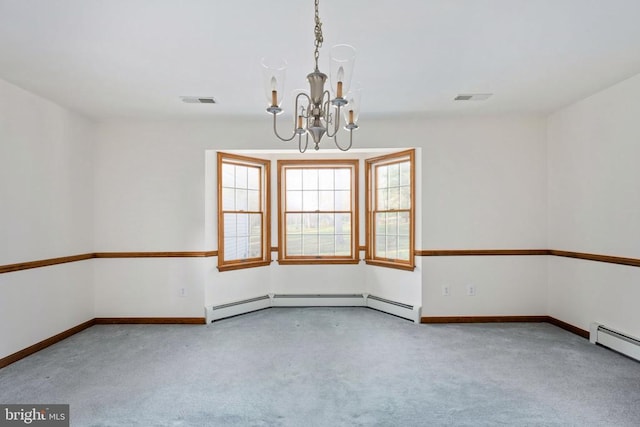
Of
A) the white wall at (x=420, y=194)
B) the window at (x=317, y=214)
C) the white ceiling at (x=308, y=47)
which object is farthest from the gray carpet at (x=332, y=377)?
the white ceiling at (x=308, y=47)

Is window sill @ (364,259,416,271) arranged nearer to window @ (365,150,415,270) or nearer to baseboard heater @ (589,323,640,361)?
window @ (365,150,415,270)

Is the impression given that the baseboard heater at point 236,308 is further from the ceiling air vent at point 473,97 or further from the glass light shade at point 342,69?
the ceiling air vent at point 473,97

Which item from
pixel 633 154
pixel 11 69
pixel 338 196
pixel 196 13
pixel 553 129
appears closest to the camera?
pixel 196 13

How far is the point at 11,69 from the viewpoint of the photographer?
2.70 meters

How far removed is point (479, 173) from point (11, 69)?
463cm

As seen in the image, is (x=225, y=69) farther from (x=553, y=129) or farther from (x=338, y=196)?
(x=553, y=129)

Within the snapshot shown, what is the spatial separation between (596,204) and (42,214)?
18.0 feet

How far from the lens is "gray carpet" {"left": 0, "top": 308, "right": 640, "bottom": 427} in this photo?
2186mm

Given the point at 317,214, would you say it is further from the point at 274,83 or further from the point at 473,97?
the point at 274,83

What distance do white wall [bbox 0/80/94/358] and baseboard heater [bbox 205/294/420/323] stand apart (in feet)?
5.42

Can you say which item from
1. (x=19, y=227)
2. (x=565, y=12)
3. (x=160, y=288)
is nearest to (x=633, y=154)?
(x=565, y=12)

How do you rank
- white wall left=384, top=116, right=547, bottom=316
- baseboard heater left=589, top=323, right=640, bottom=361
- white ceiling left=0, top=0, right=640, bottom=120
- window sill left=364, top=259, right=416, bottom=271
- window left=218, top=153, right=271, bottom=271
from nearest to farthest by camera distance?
white ceiling left=0, top=0, right=640, bottom=120
baseboard heater left=589, top=323, right=640, bottom=361
white wall left=384, top=116, right=547, bottom=316
window sill left=364, top=259, right=416, bottom=271
window left=218, top=153, right=271, bottom=271

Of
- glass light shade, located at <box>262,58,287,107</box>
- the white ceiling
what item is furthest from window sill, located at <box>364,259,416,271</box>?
glass light shade, located at <box>262,58,287,107</box>

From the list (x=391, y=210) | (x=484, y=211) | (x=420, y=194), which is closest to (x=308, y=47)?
(x=420, y=194)
